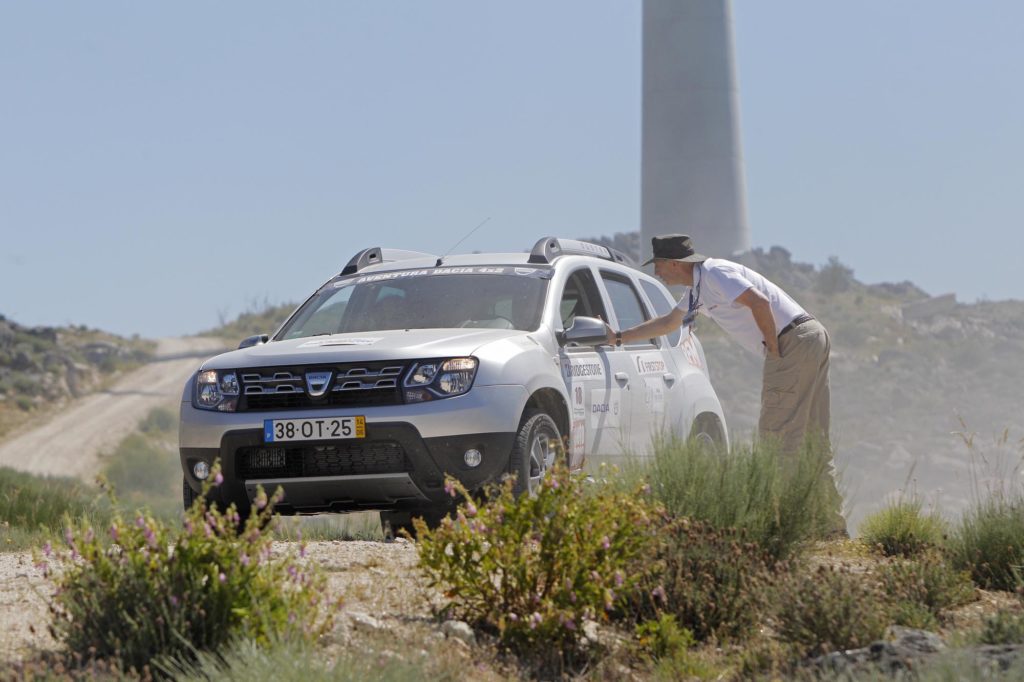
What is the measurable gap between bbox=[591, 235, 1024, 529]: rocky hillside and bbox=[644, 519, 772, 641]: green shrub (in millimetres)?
31345

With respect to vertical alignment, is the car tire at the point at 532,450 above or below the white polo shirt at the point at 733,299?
below

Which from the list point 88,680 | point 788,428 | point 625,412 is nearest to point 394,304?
point 625,412

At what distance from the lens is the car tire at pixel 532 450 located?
747 centimetres

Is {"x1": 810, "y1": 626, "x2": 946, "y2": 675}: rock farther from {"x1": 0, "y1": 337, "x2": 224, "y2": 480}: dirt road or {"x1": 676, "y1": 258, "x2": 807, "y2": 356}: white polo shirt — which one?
{"x1": 0, "y1": 337, "x2": 224, "y2": 480}: dirt road

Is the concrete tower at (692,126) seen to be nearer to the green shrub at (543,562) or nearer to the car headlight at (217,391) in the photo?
the car headlight at (217,391)

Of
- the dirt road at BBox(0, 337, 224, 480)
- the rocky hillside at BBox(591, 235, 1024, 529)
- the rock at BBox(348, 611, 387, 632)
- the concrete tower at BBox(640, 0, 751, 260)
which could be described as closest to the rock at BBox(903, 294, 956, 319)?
the rocky hillside at BBox(591, 235, 1024, 529)

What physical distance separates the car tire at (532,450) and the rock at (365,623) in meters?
1.90

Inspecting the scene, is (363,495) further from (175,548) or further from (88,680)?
(88,680)

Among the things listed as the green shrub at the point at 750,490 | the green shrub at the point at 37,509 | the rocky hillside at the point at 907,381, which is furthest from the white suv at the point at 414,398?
the rocky hillside at the point at 907,381

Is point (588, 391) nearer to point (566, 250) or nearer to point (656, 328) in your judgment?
point (656, 328)

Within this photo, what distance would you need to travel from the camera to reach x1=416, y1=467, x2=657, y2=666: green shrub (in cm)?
555

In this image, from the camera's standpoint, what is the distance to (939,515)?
27.8 feet

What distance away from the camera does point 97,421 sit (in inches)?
1859

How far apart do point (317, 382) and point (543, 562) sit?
2265 millimetres
